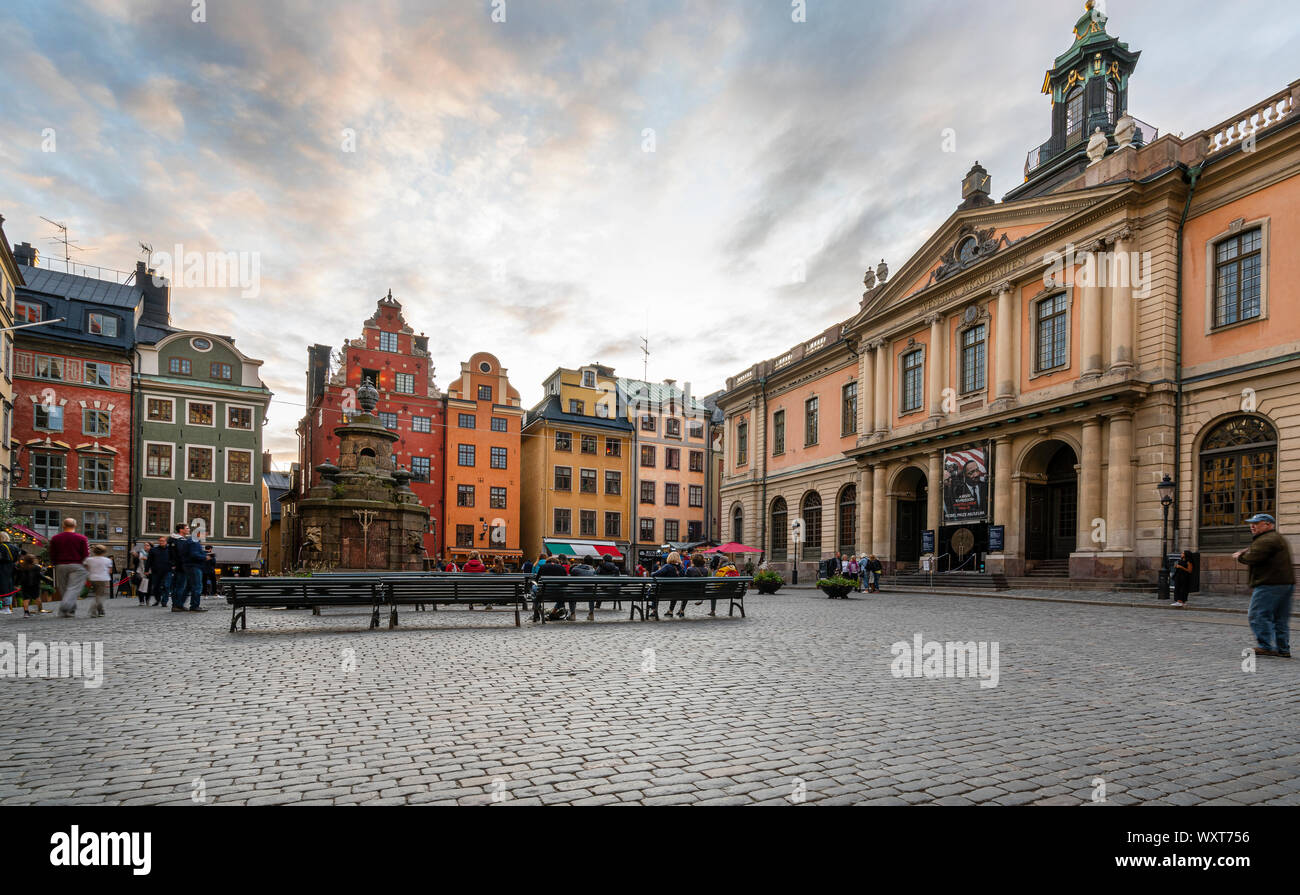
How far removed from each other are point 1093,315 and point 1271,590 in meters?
18.3

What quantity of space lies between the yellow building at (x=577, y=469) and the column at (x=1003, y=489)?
2875 cm

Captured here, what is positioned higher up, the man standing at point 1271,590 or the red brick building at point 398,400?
the red brick building at point 398,400

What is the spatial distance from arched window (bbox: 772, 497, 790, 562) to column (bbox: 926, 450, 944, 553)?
12546 mm

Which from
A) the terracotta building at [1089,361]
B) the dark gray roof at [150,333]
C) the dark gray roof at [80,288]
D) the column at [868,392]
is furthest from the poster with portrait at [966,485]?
the dark gray roof at [80,288]

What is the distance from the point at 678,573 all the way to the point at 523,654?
8273mm

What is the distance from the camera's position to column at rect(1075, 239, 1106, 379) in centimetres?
2470

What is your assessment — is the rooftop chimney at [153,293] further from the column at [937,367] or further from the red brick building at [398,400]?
the column at [937,367]

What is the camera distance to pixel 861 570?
1235 inches

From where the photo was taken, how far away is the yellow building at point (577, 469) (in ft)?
172

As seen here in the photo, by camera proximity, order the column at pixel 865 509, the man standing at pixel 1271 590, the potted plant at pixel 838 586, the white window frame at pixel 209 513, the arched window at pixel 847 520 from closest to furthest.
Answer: the man standing at pixel 1271 590, the potted plant at pixel 838 586, the column at pixel 865 509, the arched window at pixel 847 520, the white window frame at pixel 209 513

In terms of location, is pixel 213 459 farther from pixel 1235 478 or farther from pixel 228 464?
pixel 1235 478

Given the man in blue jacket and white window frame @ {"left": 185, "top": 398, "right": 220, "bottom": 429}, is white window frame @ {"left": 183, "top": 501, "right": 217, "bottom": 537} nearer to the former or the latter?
white window frame @ {"left": 185, "top": 398, "right": 220, "bottom": 429}

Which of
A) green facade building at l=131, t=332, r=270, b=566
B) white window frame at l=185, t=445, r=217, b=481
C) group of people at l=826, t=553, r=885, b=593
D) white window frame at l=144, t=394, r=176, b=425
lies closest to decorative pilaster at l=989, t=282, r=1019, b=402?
group of people at l=826, t=553, r=885, b=593

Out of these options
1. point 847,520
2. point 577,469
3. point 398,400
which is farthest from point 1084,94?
point 398,400
